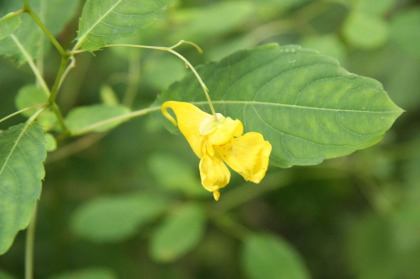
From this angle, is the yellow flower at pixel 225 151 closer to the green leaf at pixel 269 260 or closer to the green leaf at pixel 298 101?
the green leaf at pixel 298 101

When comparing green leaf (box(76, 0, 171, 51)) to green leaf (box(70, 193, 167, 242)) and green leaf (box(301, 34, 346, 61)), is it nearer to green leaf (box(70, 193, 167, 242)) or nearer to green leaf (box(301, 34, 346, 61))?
green leaf (box(301, 34, 346, 61))

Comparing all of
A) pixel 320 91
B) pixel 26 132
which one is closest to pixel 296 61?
pixel 320 91

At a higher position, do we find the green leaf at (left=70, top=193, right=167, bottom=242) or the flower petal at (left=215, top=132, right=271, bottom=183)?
the flower petal at (left=215, top=132, right=271, bottom=183)

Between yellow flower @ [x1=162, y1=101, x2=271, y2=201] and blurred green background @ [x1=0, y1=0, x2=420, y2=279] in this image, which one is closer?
yellow flower @ [x1=162, y1=101, x2=271, y2=201]

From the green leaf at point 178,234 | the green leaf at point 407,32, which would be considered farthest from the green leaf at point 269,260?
the green leaf at point 407,32

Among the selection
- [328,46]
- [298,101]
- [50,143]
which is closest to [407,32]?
[328,46]

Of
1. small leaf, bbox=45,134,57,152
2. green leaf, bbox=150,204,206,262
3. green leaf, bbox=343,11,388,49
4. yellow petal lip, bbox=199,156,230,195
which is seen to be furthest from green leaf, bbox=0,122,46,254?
green leaf, bbox=343,11,388,49

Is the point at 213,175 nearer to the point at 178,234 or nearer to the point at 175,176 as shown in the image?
the point at 178,234

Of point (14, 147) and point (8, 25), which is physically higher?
point (8, 25)
